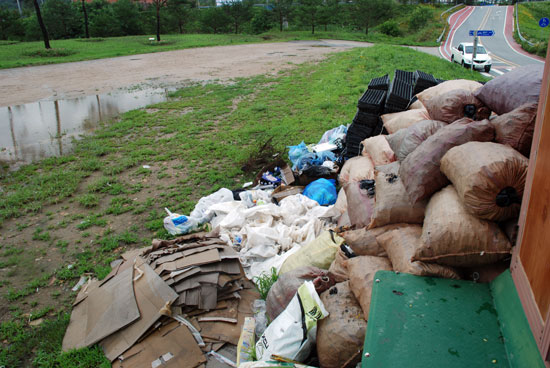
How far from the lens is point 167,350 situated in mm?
3006

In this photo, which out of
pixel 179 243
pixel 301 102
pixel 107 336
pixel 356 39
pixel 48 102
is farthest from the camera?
pixel 356 39

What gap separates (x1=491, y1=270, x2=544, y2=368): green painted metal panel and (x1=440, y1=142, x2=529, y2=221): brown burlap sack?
0.36 m

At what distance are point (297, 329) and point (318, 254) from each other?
0.99 metres

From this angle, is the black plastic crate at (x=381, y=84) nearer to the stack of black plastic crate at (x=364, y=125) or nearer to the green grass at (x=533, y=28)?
the stack of black plastic crate at (x=364, y=125)

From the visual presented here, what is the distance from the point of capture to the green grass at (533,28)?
27.5 meters

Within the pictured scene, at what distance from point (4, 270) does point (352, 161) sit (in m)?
4.16

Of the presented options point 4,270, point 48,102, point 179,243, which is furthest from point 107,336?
point 48,102

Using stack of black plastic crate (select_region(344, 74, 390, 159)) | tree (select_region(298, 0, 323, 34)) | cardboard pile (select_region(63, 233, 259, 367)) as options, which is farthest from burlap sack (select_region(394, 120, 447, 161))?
tree (select_region(298, 0, 323, 34))

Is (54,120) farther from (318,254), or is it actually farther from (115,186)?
(318,254)

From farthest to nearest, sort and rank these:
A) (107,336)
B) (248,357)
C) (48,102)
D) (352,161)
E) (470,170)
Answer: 1. (48,102)
2. (352,161)
3. (107,336)
4. (248,357)
5. (470,170)

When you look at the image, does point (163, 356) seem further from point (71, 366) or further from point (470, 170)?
point (470, 170)

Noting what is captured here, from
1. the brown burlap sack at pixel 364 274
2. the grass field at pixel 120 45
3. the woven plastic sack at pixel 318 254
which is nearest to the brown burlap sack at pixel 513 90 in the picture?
the brown burlap sack at pixel 364 274

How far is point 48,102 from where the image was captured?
11688mm

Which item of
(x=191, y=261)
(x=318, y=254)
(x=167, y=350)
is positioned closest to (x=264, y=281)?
(x=318, y=254)
